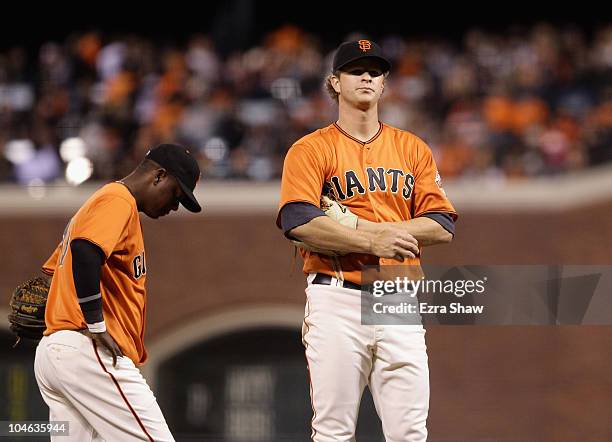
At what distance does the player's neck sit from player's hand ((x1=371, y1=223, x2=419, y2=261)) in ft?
1.51

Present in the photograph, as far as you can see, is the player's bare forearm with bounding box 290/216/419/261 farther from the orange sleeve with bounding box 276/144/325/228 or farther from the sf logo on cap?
the sf logo on cap

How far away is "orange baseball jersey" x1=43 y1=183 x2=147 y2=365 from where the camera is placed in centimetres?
385

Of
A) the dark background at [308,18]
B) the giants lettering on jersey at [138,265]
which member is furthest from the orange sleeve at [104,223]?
the dark background at [308,18]

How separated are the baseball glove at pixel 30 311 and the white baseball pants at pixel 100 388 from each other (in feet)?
1.46

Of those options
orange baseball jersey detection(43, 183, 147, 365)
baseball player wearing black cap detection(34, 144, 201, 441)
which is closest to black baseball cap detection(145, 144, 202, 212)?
baseball player wearing black cap detection(34, 144, 201, 441)

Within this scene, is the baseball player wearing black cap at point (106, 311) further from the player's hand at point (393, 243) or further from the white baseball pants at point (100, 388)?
the player's hand at point (393, 243)

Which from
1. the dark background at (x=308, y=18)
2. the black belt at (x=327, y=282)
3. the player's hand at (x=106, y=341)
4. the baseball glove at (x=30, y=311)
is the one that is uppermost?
the dark background at (x=308, y=18)

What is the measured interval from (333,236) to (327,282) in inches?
8.9

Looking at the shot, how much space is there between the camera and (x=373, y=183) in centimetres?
416

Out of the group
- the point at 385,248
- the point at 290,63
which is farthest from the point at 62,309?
the point at 290,63

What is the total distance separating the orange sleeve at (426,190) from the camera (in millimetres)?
4238

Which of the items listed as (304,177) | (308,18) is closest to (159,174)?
(304,177)

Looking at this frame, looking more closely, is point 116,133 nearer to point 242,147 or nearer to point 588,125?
point 242,147

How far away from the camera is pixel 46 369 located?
12.9 ft
